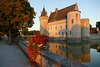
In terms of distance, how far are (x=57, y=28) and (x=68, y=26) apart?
10286 millimetres

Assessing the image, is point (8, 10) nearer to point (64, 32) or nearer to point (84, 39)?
point (64, 32)

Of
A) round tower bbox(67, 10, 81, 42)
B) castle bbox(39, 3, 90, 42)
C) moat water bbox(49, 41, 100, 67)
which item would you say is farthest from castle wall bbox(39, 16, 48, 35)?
moat water bbox(49, 41, 100, 67)

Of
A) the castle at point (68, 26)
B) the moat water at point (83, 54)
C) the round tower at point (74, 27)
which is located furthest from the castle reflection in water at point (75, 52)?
the castle at point (68, 26)

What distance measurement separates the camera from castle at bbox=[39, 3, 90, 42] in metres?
32.1

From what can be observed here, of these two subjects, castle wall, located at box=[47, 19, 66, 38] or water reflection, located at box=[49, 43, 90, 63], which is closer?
water reflection, located at box=[49, 43, 90, 63]

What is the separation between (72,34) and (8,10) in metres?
25.0

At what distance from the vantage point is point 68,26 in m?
33.9

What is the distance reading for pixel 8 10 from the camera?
13.8 meters

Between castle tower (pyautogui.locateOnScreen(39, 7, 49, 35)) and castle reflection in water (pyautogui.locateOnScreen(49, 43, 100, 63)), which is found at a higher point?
castle tower (pyautogui.locateOnScreen(39, 7, 49, 35))

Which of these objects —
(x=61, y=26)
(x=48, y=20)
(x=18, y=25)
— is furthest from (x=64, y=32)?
(x=18, y=25)

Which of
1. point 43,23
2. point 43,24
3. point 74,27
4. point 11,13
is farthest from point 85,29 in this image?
point 11,13

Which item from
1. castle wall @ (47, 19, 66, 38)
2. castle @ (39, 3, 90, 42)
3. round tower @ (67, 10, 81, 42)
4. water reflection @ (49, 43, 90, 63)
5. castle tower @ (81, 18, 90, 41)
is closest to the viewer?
water reflection @ (49, 43, 90, 63)

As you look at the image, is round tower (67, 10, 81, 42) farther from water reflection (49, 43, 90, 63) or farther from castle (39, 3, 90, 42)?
water reflection (49, 43, 90, 63)

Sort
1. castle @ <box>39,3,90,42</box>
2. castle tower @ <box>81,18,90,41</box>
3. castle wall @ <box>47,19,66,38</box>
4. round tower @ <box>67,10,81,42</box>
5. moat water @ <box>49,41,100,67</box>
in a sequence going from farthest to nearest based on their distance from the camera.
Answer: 1. castle wall @ <box>47,19,66,38</box>
2. castle tower @ <box>81,18,90,41</box>
3. castle @ <box>39,3,90,42</box>
4. round tower @ <box>67,10,81,42</box>
5. moat water @ <box>49,41,100,67</box>
